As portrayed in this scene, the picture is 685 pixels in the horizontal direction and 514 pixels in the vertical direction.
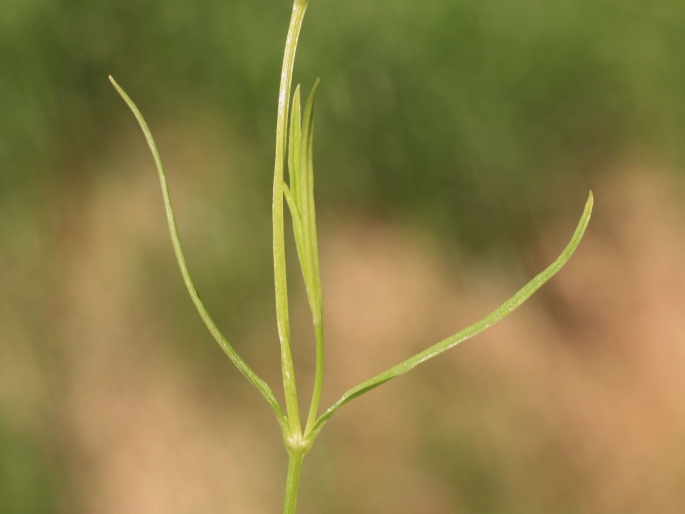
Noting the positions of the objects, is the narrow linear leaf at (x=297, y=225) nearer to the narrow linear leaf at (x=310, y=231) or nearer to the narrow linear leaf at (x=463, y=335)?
the narrow linear leaf at (x=310, y=231)

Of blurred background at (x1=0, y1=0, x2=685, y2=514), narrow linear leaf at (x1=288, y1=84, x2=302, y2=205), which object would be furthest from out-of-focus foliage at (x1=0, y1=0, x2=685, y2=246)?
narrow linear leaf at (x1=288, y1=84, x2=302, y2=205)

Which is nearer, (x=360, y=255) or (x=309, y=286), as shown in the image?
(x=309, y=286)

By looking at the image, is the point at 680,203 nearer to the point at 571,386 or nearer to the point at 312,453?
the point at 571,386

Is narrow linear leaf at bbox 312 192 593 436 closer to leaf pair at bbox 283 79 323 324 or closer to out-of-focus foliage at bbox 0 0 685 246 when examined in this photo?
leaf pair at bbox 283 79 323 324

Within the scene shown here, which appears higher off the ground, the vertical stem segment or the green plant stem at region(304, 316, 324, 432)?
the green plant stem at region(304, 316, 324, 432)

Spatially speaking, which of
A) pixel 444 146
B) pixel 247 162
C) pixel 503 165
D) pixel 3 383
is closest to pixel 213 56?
pixel 247 162

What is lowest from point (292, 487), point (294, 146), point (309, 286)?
point (292, 487)

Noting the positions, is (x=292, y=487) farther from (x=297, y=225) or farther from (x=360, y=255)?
(x=360, y=255)

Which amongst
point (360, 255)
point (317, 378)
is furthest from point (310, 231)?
point (360, 255)

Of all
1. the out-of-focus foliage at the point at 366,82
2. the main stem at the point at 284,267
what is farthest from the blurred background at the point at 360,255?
the main stem at the point at 284,267
